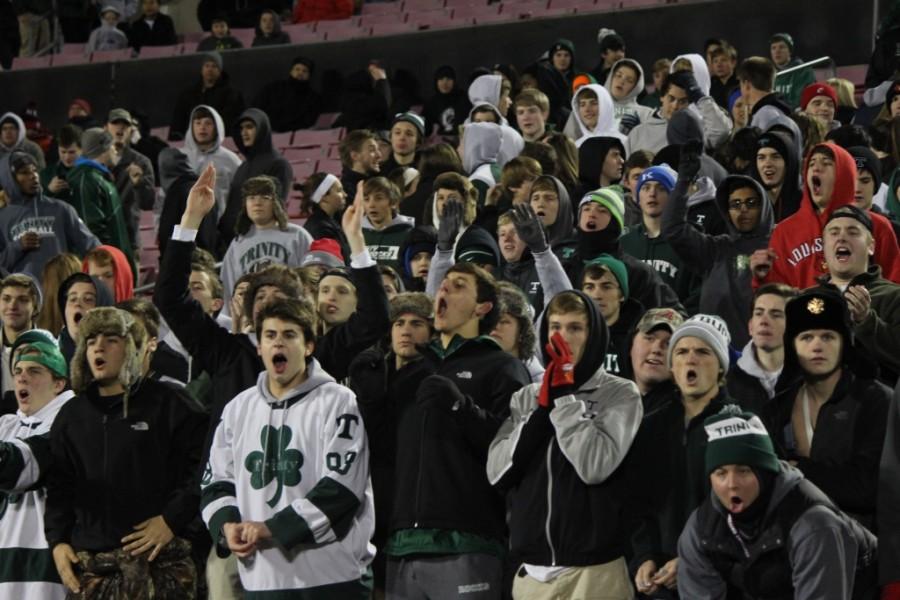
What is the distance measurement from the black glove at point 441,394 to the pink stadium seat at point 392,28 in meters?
12.2

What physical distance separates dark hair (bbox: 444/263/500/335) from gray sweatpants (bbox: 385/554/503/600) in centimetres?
97

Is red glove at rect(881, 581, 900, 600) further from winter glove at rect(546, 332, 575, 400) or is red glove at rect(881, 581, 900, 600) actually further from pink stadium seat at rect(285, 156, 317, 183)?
pink stadium seat at rect(285, 156, 317, 183)

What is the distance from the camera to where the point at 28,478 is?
6395 mm

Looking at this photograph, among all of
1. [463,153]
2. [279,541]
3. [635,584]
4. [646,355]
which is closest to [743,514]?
[635,584]

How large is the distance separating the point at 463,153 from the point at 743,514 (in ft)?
19.9

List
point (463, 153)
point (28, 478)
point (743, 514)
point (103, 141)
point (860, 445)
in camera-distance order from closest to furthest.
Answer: point (743, 514) < point (860, 445) < point (28, 478) < point (463, 153) < point (103, 141)

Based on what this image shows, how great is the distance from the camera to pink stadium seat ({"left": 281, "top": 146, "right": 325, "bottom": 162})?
49.9 ft

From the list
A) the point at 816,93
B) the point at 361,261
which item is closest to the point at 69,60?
the point at 816,93

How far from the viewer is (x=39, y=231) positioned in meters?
10.5

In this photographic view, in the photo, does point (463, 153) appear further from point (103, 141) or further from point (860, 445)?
point (860, 445)

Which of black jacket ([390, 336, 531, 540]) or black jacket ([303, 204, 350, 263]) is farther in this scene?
black jacket ([303, 204, 350, 263])

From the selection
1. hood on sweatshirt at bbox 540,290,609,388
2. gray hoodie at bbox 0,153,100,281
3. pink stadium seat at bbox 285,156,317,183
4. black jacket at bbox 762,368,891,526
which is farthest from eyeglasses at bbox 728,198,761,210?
pink stadium seat at bbox 285,156,317,183

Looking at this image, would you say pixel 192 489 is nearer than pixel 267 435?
No

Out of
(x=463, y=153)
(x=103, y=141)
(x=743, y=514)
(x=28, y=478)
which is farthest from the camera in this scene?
(x=103, y=141)
